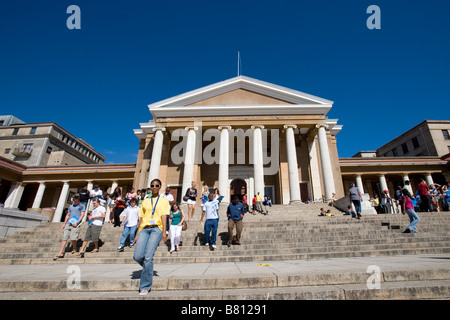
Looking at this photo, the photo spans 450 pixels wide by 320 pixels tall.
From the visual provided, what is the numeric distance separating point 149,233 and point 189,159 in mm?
14201

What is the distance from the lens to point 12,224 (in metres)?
9.18

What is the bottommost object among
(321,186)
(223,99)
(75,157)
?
(321,186)

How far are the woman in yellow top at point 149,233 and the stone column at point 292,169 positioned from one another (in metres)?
13.8

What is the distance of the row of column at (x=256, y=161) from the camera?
53.7 feet

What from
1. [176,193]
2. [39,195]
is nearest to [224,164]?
[176,193]

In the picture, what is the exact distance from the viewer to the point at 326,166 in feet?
55.6

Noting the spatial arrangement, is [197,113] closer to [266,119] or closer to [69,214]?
[266,119]

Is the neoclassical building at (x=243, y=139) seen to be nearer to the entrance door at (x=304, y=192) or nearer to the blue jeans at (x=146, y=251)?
the entrance door at (x=304, y=192)

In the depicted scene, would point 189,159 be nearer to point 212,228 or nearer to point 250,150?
point 250,150

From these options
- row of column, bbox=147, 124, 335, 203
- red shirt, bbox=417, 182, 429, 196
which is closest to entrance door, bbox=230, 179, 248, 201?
row of column, bbox=147, 124, 335, 203
